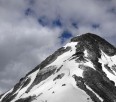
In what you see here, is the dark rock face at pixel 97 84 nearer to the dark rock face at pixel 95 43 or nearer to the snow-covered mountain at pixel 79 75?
the snow-covered mountain at pixel 79 75

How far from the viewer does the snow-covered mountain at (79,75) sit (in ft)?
310

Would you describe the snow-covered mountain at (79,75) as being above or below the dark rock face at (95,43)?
below

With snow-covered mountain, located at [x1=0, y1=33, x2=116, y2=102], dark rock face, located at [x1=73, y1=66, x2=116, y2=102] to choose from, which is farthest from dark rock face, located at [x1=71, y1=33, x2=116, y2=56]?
dark rock face, located at [x1=73, y1=66, x2=116, y2=102]

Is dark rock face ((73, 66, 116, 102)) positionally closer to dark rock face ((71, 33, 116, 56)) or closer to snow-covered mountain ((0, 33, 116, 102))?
snow-covered mountain ((0, 33, 116, 102))

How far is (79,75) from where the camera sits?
112 m

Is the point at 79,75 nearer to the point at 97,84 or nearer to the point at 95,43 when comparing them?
the point at 97,84

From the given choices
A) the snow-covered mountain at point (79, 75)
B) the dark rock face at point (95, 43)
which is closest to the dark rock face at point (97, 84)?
the snow-covered mountain at point (79, 75)

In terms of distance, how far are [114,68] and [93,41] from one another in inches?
911

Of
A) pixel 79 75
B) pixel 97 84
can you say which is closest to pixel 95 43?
pixel 97 84

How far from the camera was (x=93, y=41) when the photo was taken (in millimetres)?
171750

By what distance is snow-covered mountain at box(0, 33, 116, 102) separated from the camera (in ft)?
310

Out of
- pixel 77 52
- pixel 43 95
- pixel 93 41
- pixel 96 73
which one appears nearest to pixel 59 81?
pixel 43 95

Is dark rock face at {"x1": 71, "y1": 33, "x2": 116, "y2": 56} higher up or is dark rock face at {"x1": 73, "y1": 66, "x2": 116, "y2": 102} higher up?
dark rock face at {"x1": 71, "y1": 33, "x2": 116, "y2": 56}

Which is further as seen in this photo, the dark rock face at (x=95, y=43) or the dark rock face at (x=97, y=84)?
the dark rock face at (x=95, y=43)
